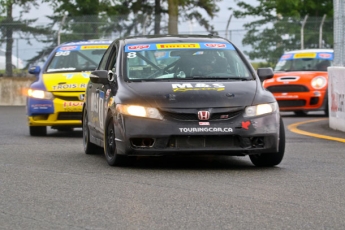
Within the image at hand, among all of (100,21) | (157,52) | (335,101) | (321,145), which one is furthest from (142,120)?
(100,21)

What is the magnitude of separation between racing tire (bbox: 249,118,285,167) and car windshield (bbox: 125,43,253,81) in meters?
0.81

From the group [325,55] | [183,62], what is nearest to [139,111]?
[183,62]

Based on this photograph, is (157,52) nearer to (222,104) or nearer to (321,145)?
(222,104)

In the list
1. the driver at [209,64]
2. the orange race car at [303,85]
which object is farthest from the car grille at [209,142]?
the orange race car at [303,85]

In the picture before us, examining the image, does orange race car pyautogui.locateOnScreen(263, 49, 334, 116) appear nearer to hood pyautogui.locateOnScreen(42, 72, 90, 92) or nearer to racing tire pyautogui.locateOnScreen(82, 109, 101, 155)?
hood pyautogui.locateOnScreen(42, 72, 90, 92)

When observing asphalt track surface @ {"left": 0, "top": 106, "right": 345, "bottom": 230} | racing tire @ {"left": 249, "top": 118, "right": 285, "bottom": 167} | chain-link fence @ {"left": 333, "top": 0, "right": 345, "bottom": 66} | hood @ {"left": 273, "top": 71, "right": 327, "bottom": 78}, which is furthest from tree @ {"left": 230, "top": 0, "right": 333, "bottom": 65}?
racing tire @ {"left": 249, "top": 118, "right": 285, "bottom": 167}

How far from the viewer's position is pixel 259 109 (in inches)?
399

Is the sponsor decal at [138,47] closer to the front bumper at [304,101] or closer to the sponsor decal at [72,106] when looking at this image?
the sponsor decal at [72,106]

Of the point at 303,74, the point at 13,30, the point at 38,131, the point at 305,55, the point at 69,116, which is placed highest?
the point at 13,30

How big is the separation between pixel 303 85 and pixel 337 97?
518cm

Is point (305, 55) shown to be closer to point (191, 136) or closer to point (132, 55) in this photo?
point (132, 55)

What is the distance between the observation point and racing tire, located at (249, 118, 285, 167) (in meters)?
10.4

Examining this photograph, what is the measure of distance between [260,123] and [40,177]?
2125 mm

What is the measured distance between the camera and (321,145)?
45.1ft
